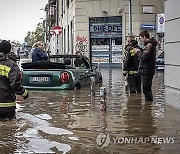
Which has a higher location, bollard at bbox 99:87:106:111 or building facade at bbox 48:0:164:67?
building facade at bbox 48:0:164:67

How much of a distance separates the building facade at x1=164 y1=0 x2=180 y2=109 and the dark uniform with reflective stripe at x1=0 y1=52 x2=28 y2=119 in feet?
12.6

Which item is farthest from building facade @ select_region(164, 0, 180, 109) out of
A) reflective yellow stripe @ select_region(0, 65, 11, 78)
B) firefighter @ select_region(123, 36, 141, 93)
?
reflective yellow stripe @ select_region(0, 65, 11, 78)

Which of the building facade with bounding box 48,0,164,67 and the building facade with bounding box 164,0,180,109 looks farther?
the building facade with bounding box 48,0,164,67

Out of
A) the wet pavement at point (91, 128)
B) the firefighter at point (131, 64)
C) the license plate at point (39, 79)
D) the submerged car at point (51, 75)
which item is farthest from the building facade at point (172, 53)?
the license plate at point (39, 79)

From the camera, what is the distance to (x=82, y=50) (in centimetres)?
3114

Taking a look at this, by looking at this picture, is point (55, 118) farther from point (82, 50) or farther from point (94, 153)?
point (82, 50)

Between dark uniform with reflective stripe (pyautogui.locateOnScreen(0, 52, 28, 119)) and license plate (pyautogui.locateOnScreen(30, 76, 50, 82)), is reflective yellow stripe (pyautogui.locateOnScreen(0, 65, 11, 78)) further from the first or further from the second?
license plate (pyautogui.locateOnScreen(30, 76, 50, 82))

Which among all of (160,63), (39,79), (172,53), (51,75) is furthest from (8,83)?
(160,63)

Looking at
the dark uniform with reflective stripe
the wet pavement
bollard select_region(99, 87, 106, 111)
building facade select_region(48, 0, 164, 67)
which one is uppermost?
building facade select_region(48, 0, 164, 67)

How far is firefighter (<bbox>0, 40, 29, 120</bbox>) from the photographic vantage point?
6.94 meters

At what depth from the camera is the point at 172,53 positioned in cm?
978

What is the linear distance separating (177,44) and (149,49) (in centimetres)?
101

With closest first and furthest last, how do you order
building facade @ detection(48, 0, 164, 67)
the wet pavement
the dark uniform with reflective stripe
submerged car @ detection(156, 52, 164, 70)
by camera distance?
the wet pavement < the dark uniform with reflective stripe < submerged car @ detection(156, 52, 164, 70) < building facade @ detection(48, 0, 164, 67)

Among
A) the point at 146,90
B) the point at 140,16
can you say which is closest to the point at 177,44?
the point at 146,90
